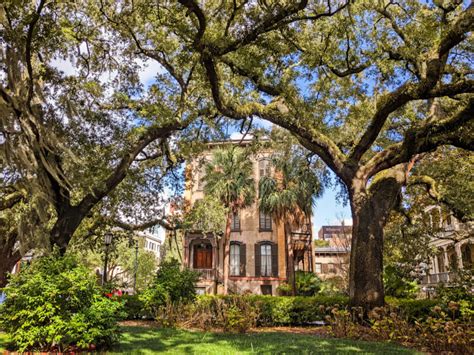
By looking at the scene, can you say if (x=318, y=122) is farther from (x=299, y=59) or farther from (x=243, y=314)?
(x=243, y=314)

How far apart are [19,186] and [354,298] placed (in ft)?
35.3

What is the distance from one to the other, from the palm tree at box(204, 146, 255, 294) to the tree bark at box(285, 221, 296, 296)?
378cm

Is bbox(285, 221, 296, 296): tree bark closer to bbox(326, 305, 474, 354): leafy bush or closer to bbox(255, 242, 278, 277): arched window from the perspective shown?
bbox(255, 242, 278, 277): arched window

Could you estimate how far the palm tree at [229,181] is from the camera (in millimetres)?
25953

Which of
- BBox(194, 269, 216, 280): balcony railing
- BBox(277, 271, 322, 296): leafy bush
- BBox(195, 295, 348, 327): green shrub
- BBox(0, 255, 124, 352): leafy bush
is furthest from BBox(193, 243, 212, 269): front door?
BBox(0, 255, 124, 352): leafy bush

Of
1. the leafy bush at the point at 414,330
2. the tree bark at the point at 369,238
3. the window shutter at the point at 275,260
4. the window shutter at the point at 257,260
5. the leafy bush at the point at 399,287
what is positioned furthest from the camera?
the window shutter at the point at 257,260

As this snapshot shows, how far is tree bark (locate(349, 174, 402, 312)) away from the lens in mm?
→ 9984

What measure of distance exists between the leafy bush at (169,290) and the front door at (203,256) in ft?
56.6

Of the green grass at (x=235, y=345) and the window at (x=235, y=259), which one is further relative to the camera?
the window at (x=235, y=259)

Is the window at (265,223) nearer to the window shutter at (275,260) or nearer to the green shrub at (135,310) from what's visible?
the window shutter at (275,260)

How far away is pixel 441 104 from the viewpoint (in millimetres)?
12859

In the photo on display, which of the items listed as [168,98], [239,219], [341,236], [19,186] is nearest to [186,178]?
[168,98]

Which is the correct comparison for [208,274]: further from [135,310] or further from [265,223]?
Answer: [135,310]

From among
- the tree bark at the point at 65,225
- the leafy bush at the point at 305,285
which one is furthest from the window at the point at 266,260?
the tree bark at the point at 65,225
